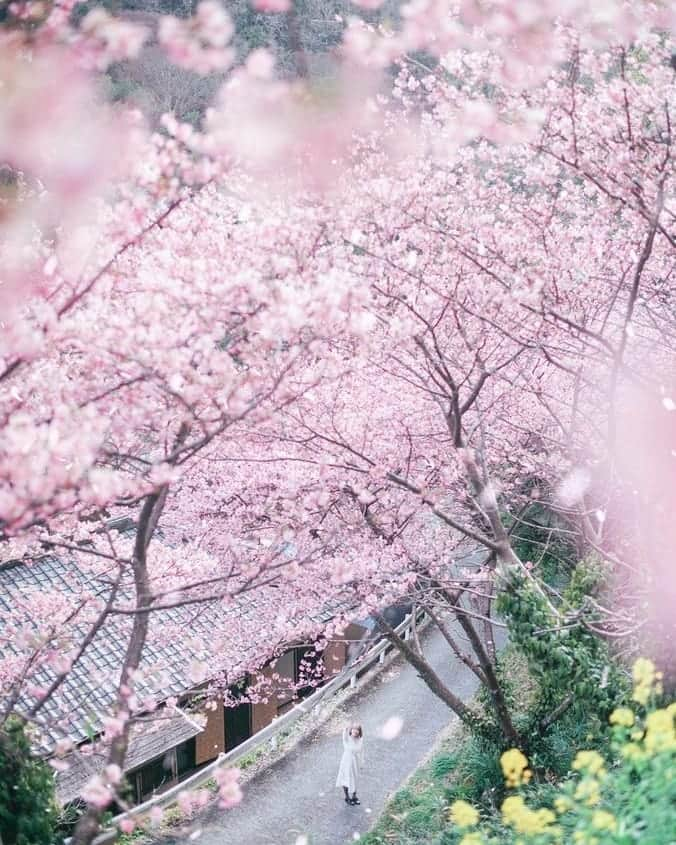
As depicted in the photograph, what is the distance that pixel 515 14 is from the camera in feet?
14.9

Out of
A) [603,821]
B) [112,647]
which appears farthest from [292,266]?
[112,647]

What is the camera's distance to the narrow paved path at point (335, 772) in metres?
10.1

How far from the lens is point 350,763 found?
10477mm

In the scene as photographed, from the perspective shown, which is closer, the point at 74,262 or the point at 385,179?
the point at 74,262

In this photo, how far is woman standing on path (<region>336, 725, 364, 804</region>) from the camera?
408 inches

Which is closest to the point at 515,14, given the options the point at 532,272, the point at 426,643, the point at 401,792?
the point at 532,272

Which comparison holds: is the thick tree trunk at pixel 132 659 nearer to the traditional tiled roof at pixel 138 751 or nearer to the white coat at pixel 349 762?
the traditional tiled roof at pixel 138 751

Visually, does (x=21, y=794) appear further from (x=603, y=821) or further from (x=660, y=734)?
(x=660, y=734)

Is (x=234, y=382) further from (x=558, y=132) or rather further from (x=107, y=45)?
(x=558, y=132)

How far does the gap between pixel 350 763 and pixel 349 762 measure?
27 millimetres

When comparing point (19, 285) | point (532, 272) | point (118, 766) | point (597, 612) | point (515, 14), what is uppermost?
point (19, 285)

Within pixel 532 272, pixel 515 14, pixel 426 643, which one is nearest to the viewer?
pixel 515 14

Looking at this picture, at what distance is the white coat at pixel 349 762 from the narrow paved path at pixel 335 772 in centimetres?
46

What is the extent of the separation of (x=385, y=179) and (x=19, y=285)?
3.88 meters
